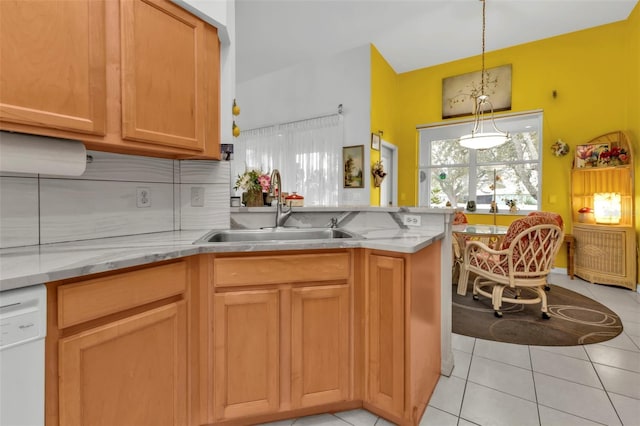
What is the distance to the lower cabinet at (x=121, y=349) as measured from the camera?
88 cm

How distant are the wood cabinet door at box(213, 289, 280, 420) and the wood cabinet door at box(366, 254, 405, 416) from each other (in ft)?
1.43

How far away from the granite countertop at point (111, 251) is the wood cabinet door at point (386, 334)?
123 mm

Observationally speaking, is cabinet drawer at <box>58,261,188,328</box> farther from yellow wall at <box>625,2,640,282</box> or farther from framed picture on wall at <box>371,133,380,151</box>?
yellow wall at <box>625,2,640,282</box>

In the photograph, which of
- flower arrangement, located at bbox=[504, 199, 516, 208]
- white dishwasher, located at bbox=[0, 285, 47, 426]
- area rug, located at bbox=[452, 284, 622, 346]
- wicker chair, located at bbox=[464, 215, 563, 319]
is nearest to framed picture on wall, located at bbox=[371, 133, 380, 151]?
flower arrangement, located at bbox=[504, 199, 516, 208]

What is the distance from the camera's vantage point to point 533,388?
5.45 feet

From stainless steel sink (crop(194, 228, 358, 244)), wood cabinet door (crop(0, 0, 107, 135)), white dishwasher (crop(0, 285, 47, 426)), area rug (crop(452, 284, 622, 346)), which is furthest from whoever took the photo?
area rug (crop(452, 284, 622, 346))

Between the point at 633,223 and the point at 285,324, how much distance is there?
4356 mm

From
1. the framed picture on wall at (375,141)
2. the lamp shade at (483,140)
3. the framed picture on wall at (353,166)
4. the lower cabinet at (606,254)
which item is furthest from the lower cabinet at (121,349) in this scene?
the lower cabinet at (606,254)

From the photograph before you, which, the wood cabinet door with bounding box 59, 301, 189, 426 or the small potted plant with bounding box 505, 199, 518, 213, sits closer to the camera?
the wood cabinet door with bounding box 59, 301, 189, 426

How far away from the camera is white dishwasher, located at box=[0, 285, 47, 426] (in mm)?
749

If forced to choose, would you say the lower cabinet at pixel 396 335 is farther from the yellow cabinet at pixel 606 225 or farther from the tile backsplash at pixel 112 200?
the yellow cabinet at pixel 606 225

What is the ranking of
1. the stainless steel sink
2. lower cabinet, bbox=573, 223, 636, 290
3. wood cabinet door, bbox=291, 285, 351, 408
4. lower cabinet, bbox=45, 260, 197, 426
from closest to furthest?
lower cabinet, bbox=45, 260, 197, 426, wood cabinet door, bbox=291, 285, 351, 408, the stainless steel sink, lower cabinet, bbox=573, 223, 636, 290

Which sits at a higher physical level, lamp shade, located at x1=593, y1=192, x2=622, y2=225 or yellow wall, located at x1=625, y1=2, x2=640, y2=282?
yellow wall, located at x1=625, y1=2, x2=640, y2=282

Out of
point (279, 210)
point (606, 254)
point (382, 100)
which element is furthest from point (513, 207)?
point (279, 210)
